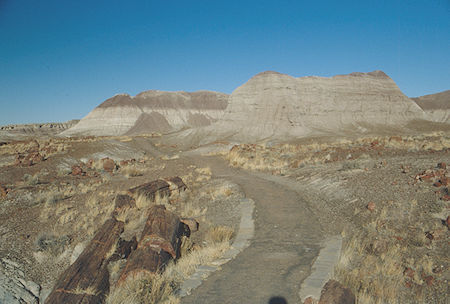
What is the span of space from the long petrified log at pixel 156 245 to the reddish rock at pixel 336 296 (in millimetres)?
3062

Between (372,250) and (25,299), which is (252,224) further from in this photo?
(25,299)

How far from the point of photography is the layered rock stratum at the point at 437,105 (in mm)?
101331

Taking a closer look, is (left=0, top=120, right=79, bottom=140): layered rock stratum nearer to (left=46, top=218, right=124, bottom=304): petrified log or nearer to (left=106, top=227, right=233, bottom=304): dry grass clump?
(left=46, top=218, right=124, bottom=304): petrified log

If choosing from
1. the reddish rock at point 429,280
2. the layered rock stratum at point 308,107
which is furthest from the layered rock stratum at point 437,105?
the reddish rock at point 429,280

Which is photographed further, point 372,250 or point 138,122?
point 138,122

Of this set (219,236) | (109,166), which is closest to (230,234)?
(219,236)

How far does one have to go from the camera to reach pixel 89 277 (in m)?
5.98

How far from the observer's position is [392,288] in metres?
4.97

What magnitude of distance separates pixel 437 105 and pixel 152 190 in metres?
124

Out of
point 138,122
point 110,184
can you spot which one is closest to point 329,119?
point 110,184

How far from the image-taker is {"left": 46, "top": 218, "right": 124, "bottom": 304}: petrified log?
5266mm

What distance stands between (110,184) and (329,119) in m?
54.1

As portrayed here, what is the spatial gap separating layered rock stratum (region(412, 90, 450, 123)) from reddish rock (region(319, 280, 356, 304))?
116 metres

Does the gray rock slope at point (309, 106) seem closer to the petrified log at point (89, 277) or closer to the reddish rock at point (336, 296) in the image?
the petrified log at point (89, 277)
